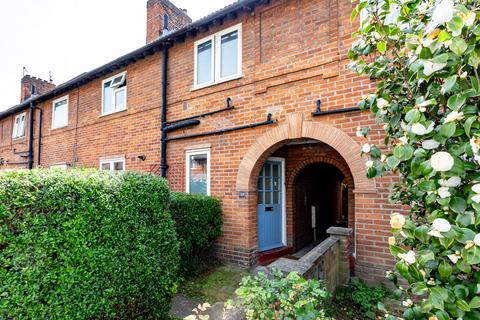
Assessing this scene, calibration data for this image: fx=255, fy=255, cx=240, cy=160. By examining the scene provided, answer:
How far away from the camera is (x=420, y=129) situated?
133 centimetres

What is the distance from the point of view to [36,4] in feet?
21.7

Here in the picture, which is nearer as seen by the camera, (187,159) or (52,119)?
(187,159)

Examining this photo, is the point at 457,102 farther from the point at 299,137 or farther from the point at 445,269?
the point at 299,137

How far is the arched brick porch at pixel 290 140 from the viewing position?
172 inches

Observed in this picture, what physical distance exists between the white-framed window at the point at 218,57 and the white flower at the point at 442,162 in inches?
202

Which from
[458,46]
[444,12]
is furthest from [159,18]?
[458,46]

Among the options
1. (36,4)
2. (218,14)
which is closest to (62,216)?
(218,14)

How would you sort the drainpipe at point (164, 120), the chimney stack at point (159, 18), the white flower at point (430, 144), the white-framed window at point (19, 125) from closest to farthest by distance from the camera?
1. the white flower at point (430, 144)
2. the drainpipe at point (164, 120)
3. the chimney stack at point (159, 18)
4. the white-framed window at point (19, 125)

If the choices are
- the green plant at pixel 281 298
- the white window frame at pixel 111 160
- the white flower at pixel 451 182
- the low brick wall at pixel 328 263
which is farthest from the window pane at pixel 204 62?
the white flower at pixel 451 182

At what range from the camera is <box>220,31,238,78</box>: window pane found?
616 centimetres

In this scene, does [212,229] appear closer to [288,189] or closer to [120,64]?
[288,189]

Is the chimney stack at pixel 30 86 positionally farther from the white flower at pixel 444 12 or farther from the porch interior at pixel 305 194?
the white flower at pixel 444 12

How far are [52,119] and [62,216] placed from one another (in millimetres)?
10693

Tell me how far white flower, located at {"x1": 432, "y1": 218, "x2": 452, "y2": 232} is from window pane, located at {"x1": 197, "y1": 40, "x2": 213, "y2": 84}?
6.01 m
